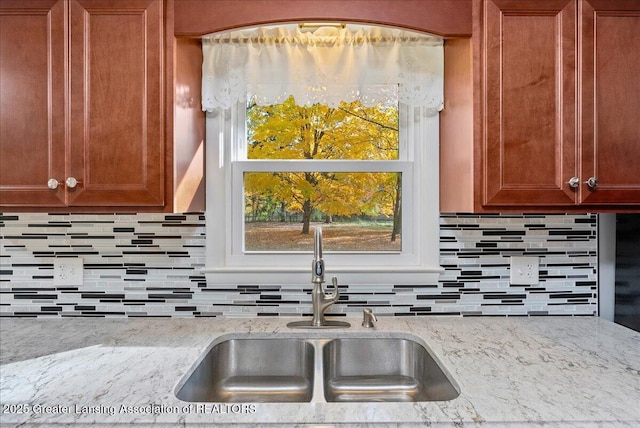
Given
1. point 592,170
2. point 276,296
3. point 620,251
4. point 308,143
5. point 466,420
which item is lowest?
point 466,420

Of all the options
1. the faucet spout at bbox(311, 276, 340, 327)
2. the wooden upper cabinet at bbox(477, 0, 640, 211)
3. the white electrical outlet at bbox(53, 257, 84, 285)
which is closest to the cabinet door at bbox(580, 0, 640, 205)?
the wooden upper cabinet at bbox(477, 0, 640, 211)

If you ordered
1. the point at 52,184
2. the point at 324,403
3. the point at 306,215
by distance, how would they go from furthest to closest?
the point at 306,215, the point at 52,184, the point at 324,403

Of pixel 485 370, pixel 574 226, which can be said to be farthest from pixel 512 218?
pixel 485 370

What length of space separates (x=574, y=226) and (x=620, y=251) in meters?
0.18

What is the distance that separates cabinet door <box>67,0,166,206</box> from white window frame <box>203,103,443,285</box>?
0.36 meters

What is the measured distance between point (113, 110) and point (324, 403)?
1.07m

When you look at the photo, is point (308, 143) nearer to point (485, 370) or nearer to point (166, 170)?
point (166, 170)

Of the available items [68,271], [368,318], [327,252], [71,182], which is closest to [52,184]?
[71,182]

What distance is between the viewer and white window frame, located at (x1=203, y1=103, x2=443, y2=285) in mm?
1645

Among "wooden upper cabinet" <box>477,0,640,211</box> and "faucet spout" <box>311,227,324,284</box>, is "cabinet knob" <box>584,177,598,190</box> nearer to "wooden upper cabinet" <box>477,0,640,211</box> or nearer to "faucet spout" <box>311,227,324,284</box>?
"wooden upper cabinet" <box>477,0,640,211</box>

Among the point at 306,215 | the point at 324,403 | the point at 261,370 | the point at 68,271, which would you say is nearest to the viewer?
the point at 324,403

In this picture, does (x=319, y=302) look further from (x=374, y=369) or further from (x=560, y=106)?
(x=560, y=106)

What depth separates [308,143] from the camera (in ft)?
5.70

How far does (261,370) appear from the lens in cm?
146
